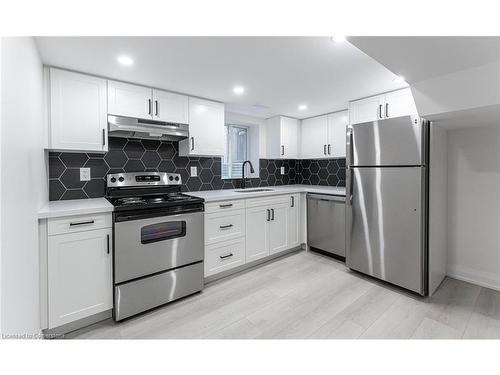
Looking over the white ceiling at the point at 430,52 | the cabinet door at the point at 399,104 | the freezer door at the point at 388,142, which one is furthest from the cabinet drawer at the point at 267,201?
the white ceiling at the point at 430,52

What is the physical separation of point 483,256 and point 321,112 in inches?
98.6

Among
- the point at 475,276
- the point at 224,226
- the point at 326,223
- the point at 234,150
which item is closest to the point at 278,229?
the point at 326,223

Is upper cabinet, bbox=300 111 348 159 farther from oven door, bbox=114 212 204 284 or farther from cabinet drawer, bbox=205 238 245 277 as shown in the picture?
oven door, bbox=114 212 204 284

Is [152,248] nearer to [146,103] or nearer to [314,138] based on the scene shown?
[146,103]

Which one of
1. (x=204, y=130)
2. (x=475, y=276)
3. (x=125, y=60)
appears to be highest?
(x=125, y=60)

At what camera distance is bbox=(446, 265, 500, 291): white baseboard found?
2.29m

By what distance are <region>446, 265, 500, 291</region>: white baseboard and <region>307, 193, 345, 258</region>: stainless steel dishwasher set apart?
112 cm

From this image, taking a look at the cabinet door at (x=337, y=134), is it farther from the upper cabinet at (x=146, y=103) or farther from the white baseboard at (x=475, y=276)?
the upper cabinet at (x=146, y=103)

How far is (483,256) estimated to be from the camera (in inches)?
93.4

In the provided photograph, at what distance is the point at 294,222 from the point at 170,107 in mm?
2128

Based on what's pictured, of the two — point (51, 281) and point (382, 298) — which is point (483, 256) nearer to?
point (382, 298)

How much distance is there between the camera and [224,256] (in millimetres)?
2518

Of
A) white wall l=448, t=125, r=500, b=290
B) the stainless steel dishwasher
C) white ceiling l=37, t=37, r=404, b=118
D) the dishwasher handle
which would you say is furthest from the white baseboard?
white ceiling l=37, t=37, r=404, b=118
